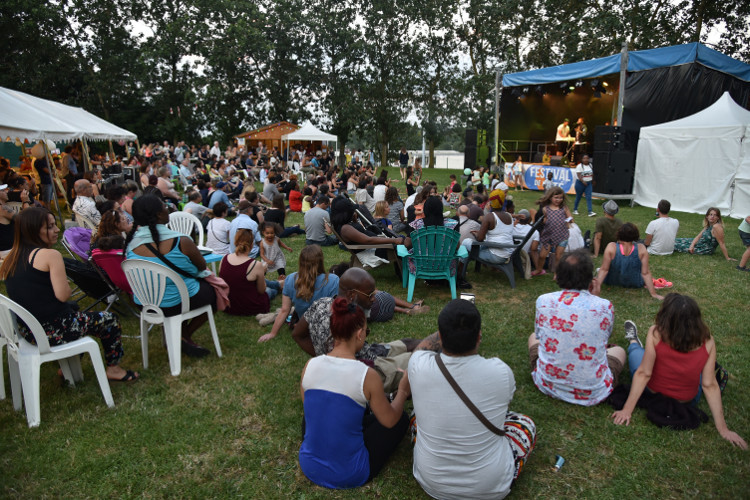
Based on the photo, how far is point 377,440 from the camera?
2562mm

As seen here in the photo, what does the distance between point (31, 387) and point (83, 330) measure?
45 centimetres

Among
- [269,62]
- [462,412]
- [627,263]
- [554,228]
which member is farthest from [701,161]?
[269,62]

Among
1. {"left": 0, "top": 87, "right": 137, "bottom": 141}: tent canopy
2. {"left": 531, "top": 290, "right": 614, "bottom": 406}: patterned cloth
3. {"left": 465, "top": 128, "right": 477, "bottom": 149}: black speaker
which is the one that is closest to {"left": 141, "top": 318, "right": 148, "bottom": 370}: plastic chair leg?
{"left": 531, "top": 290, "right": 614, "bottom": 406}: patterned cloth

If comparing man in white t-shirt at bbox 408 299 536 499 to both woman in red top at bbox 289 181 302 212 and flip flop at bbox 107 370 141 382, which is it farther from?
woman in red top at bbox 289 181 302 212

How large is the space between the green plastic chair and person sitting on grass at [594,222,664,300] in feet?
5.16

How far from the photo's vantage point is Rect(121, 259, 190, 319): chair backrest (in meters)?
3.59

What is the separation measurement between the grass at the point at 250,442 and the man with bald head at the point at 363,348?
17.7 inches

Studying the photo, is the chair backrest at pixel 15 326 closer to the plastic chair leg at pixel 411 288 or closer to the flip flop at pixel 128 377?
the flip flop at pixel 128 377

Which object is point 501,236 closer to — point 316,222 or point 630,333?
point 630,333

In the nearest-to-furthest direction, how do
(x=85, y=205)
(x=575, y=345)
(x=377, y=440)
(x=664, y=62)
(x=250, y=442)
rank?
(x=377, y=440) → (x=250, y=442) → (x=575, y=345) → (x=85, y=205) → (x=664, y=62)

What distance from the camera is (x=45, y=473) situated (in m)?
2.72

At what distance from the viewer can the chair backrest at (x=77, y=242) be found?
5.34 meters

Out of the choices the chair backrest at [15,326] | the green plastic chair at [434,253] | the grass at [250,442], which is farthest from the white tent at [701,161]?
the chair backrest at [15,326]

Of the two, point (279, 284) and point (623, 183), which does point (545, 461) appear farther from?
point (623, 183)
